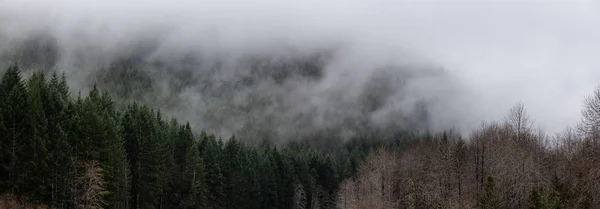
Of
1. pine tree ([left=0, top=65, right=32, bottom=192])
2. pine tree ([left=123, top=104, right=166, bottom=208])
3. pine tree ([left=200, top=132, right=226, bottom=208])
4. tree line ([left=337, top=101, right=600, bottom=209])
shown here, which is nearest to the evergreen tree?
tree line ([left=337, top=101, right=600, bottom=209])

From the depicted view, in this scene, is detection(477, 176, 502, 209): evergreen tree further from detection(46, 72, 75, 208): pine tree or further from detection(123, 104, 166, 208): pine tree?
detection(123, 104, 166, 208): pine tree

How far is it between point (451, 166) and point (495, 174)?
532 centimetres

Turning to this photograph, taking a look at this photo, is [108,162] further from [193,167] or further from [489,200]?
[489,200]

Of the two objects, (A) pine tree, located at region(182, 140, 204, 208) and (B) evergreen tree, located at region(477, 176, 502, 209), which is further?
(A) pine tree, located at region(182, 140, 204, 208)

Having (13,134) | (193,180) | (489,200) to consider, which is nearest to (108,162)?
(13,134)

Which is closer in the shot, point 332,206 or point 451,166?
point 451,166

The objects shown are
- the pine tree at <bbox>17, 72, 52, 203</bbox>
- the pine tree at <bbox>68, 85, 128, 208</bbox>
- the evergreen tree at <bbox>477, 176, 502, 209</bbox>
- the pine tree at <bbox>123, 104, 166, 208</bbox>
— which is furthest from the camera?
the pine tree at <bbox>123, 104, 166, 208</bbox>

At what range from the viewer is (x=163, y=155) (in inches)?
3120

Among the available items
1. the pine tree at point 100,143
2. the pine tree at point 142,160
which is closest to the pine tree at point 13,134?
the pine tree at point 100,143

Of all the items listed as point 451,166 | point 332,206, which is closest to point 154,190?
point 451,166

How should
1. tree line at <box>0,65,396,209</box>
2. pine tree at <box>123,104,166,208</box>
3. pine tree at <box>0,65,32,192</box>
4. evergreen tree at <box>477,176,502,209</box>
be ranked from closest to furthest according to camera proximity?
pine tree at <box>0,65,32,192</box>, tree line at <box>0,65,396,209</box>, evergreen tree at <box>477,176,502,209</box>, pine tree at <box>123,104,166,208</box>

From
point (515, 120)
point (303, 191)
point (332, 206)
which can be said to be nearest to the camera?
point (515, 120)

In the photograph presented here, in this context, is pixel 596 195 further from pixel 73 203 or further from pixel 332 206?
pixel 332 206

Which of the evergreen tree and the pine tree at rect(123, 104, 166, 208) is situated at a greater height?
the pine tree at rect(123, 104, 166, 208)
